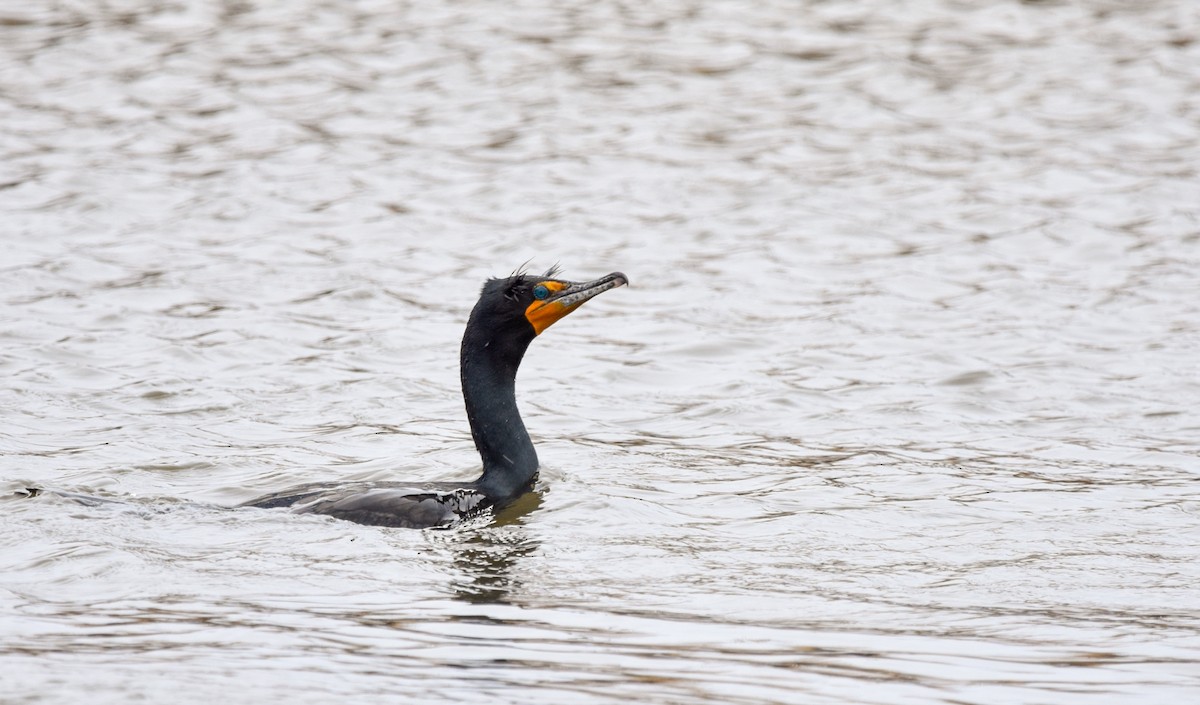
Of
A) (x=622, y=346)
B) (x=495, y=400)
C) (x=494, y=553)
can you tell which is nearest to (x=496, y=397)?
(x=495, y=400)

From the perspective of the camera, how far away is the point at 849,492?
27.6 ft

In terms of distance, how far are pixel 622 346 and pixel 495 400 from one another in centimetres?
341

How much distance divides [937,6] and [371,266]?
9.29 meters

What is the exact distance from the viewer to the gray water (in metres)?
5.89

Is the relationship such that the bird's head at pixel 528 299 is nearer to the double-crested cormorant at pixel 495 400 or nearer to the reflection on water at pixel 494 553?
the double-crested cormorant at pixel 495 400

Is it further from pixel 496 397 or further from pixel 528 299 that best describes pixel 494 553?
pixel 528 299

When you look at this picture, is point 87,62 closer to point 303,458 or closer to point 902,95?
point 902,95

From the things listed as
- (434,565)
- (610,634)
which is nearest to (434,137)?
(434,565)

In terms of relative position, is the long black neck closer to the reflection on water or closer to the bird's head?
the bird's head

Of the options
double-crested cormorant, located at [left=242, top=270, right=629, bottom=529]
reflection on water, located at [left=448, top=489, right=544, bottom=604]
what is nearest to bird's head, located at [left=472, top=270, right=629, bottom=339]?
double-crested cormorant, located at [left=242, top=270, right=629, bottom=529]

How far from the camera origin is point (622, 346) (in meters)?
11.4

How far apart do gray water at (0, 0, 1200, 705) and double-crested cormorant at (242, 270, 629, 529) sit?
0.22 metres

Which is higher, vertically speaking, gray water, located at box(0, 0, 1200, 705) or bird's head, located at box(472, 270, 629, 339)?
bird's head, located at box(472, 270, 629, 339)

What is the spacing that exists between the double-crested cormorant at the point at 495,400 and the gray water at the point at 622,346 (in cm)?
22
